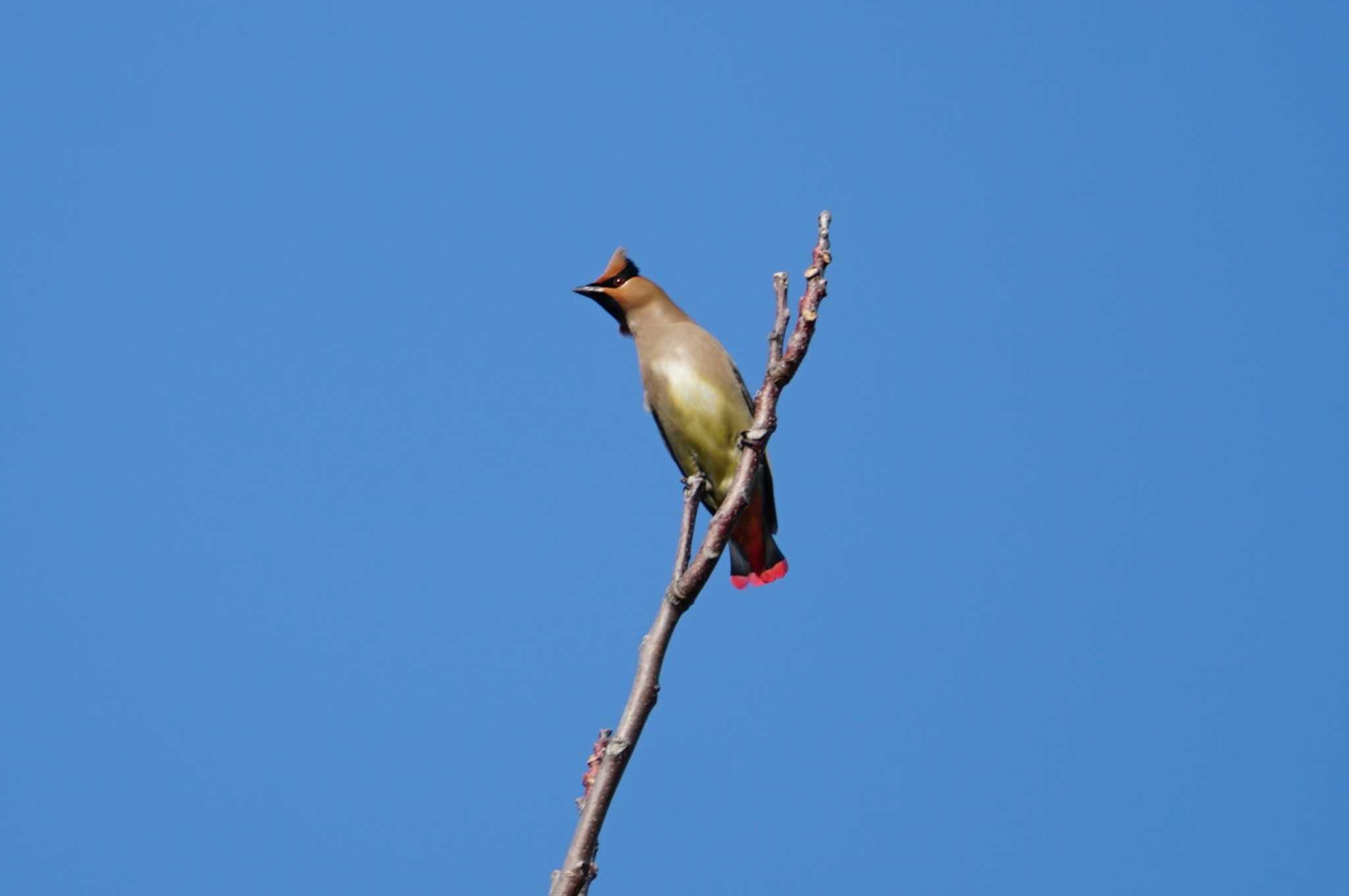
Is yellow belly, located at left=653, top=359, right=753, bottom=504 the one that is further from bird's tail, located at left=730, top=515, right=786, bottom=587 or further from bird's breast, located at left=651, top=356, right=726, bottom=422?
bird's tail, located at left=730, top=515, right=786, bottom=587

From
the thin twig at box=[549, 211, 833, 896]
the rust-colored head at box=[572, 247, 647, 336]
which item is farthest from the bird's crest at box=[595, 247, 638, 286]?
the thin twig at box=[549, 211, 833, 896]

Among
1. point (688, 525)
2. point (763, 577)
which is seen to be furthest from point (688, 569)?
point (763, 577)

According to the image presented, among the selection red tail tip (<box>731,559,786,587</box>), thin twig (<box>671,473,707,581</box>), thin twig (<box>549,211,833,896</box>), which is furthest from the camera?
red tail tip (<box>731,559,786,587</box>)

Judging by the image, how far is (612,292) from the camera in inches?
258

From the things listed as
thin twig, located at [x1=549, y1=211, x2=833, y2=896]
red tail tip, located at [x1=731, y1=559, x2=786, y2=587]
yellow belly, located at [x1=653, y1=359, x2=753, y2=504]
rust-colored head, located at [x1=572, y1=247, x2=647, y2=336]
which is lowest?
thin twig, located at [x1=549, y1=211, x2=833, y2=896]

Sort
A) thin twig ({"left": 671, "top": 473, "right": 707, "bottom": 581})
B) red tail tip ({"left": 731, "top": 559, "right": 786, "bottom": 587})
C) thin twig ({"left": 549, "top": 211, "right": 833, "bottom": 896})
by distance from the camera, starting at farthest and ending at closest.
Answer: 1. red tail tip ({"left": 731, "top": 559, "right": 786, "bottom": 587})
2. thin twig ({"left": 671, "top": 473, "right": 707, "bottom": 581})
3. thin twig ({"left": 549, "top": 211, "right": 833, "bottom": 896})

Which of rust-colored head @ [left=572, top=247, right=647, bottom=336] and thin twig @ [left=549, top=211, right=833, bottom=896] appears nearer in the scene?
thin twig @ [left=549, top=211, right=833, bottom=896]

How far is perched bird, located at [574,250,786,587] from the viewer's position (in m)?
6.03

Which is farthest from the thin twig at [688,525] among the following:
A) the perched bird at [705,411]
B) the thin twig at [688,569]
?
the perched bird at [705,411]

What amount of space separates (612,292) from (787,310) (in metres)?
3.33

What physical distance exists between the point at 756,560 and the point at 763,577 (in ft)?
0.24

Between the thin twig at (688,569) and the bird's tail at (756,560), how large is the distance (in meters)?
2.48

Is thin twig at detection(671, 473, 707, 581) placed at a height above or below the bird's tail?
below

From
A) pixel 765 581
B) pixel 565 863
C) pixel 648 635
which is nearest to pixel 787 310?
pixel 648 635
